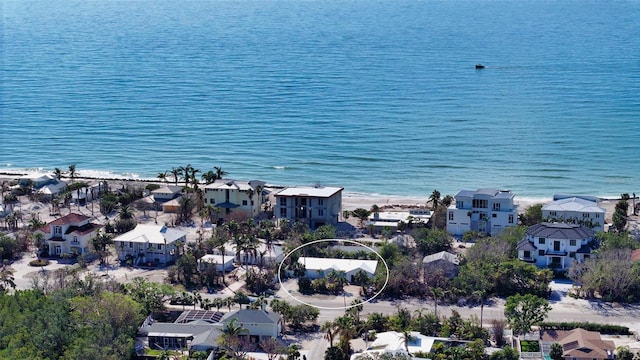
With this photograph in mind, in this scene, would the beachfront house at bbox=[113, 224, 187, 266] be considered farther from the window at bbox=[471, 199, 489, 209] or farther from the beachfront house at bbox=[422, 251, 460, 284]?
the window at bbox=[471, 199, 489, 209]

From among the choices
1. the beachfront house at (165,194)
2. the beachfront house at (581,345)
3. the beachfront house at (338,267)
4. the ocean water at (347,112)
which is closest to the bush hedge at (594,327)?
the beachfront house at (581,345)

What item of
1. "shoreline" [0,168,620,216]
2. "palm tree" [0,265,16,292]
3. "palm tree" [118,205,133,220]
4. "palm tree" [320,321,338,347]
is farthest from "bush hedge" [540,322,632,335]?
"palm tree" [118,205,133,220]

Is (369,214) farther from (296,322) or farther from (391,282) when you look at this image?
(296,322)

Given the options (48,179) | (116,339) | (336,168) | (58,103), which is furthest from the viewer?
(58,103)

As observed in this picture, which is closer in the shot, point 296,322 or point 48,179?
point 296,322

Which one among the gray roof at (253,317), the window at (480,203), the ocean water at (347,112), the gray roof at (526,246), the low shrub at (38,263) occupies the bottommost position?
the gray roof at (253,317)

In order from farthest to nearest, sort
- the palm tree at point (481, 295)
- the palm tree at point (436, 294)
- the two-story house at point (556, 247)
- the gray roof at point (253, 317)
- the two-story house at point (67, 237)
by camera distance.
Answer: the two-story house at point (67, 237) < the two-story house at point (556, 247) < the palm tree at point (436, 294) < the palm tree at point (481, 295) < the gray roof at point (253, 317)

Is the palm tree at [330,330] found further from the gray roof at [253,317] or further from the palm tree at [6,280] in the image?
the palm tree at [6,280]

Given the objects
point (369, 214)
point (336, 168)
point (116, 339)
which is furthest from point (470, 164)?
point (116, 339)
